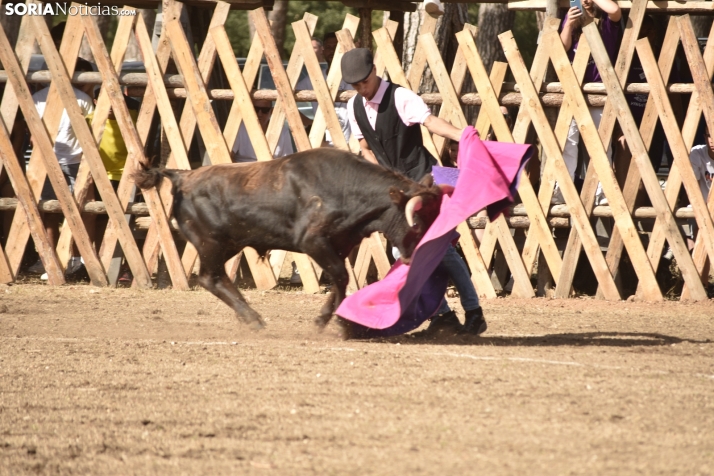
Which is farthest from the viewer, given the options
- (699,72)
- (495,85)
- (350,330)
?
(495,85)

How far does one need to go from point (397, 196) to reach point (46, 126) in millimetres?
4975

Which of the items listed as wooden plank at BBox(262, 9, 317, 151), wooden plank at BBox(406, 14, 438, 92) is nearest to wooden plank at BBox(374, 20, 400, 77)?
wooden plank at BBox(406, 14, 438, 92)

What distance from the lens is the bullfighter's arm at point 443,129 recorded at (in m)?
6.39

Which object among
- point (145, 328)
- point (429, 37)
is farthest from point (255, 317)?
point (429, 37)

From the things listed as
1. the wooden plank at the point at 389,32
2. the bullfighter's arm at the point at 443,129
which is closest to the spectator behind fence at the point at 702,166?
the wooden plank at the point at 389,32

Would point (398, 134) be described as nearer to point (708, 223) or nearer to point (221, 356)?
point (221, 356)

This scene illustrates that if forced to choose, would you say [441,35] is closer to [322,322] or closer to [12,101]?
[12,101]

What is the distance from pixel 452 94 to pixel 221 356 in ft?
12.9

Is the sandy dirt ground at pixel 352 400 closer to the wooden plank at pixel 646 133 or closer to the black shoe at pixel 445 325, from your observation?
the black shoe at pixel 445 325

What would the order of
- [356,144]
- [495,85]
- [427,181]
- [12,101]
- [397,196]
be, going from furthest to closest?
[12,101]
[356,144]
[495,85]
[427,181]
[397,196]

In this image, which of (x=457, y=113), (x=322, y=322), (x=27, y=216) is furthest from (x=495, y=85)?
(x=27, y=216)

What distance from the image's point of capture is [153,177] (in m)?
7.12

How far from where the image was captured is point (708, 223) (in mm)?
8398

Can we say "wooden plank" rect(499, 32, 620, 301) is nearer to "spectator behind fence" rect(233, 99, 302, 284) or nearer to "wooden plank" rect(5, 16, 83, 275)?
"spectator behind fence" rect(233, 99, 302, 284)
